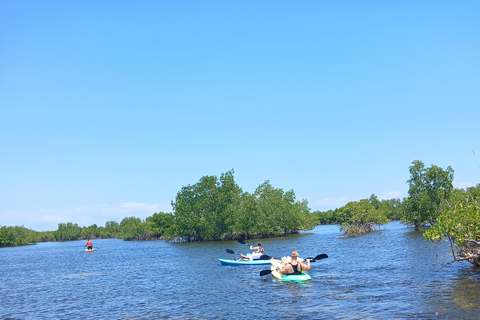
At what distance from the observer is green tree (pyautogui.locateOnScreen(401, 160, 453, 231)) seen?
70.8 m

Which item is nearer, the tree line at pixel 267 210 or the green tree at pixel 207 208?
the tree line at pixel 267 210

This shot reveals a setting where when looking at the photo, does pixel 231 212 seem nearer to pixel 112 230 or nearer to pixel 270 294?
pixel 270 294

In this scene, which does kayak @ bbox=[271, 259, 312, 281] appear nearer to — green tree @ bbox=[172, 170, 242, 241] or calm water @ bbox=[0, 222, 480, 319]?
calm water @ bbox=[0, 222, 480, 319]

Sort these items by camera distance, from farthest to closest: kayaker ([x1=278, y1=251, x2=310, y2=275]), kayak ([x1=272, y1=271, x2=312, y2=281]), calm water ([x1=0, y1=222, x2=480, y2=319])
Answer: kayaker ([x1=278, y1=251, x2=310, y2=275]), kayak ([x1=272, y1=271, x2=312, y2=281]), calm water ([x1=0, y1=222, x2=480, y2=319])

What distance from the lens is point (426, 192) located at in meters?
71.8

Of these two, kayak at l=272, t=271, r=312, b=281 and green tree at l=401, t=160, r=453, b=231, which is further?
green tree at l=401, t=160, r=453, b=231

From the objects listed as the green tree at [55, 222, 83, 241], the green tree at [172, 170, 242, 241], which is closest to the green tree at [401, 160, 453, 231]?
the green tree at [172, 170, 242, 241]

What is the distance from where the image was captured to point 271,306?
19.3 metres

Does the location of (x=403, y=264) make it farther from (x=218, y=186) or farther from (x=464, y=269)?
(x=218, y=186)

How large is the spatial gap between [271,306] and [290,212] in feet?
204

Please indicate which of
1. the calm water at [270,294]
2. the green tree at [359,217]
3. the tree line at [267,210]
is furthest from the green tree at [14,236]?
the calm water at [270,294]

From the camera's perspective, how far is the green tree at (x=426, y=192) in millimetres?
70812

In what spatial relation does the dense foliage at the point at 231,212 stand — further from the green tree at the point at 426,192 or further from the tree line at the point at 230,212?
the green tree at the point at 426,192

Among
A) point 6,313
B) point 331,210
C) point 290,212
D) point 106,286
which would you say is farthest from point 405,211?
point 331,210
